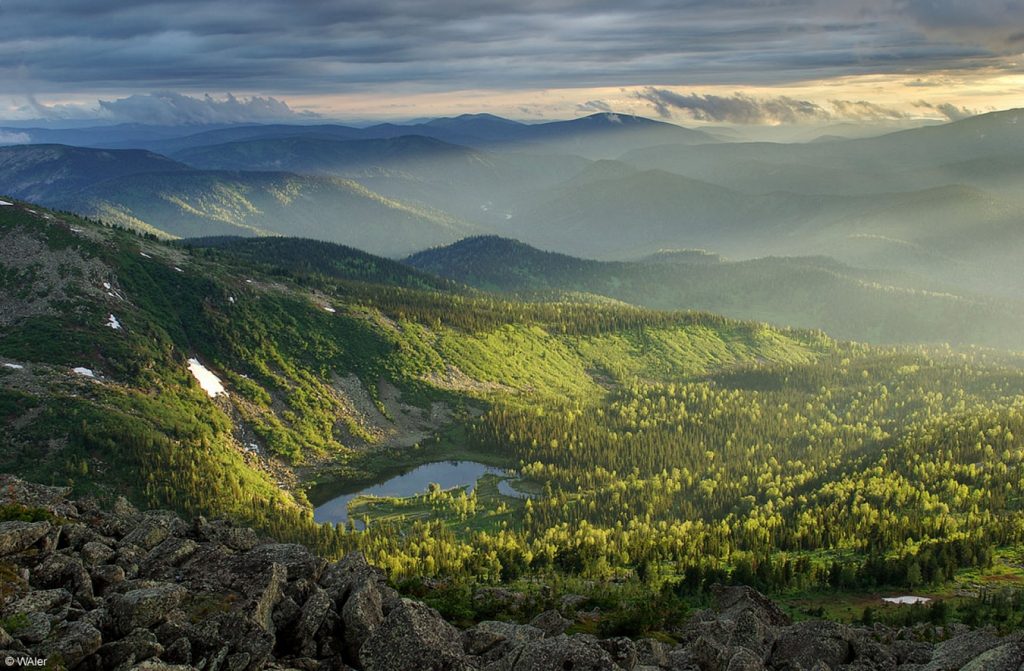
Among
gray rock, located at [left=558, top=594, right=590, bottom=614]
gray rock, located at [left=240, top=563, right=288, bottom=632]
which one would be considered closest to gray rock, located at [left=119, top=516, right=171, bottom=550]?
gray rock, located at [left=240, top=563, right=288, bottom=632]

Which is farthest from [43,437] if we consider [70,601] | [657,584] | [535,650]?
[535,650]

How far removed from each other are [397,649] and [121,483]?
140145 mm

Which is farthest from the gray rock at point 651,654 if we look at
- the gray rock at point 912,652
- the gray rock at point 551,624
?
the gray rock at point 912,652

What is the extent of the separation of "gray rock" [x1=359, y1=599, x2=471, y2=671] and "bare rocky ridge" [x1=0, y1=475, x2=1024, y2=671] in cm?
8

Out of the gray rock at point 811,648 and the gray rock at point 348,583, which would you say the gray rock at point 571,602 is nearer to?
the gray rock at point 811,648

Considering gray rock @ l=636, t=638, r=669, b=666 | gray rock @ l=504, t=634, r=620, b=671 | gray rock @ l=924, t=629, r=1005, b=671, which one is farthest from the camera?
gray rock @ l=636, t=638, r=669, b=666

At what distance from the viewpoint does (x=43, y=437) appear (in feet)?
594

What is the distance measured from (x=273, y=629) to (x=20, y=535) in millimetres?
22390

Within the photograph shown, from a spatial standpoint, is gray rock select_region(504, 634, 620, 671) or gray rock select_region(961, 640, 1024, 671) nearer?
gray rock select_region(961, 640, 1024, 671)

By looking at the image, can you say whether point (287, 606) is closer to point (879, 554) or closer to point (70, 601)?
point (70, 601)

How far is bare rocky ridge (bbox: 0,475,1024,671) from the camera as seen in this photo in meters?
50.9

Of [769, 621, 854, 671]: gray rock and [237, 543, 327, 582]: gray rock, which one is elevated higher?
[237, 543, 327, 582]: gray rock

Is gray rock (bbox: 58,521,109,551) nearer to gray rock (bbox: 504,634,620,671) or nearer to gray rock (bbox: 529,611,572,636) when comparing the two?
gray rock (bbox: 504,634,620,671)

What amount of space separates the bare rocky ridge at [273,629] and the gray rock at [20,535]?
98 millimetres
